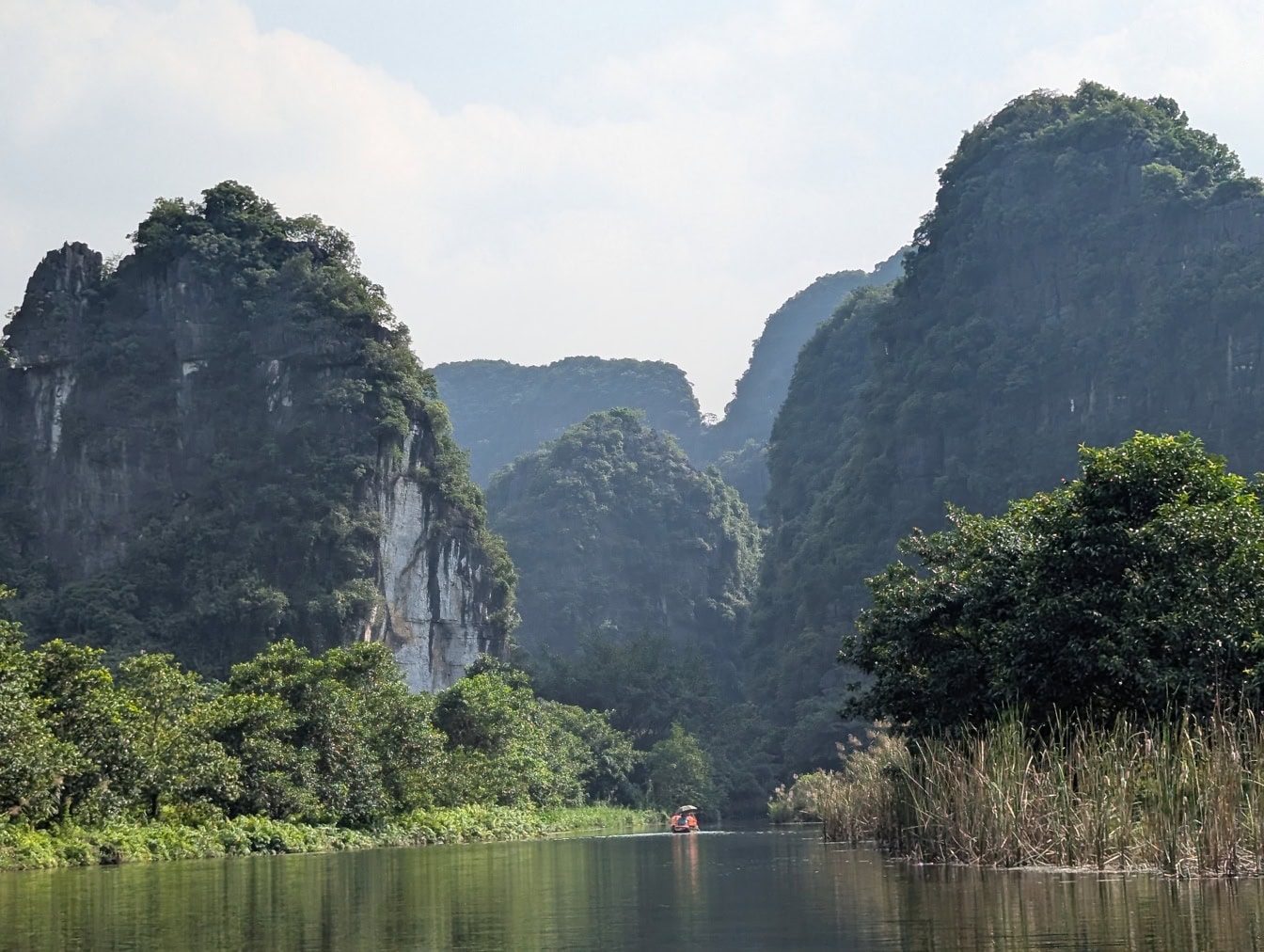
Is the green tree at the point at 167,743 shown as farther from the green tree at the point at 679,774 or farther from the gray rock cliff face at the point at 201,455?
the green tree at the point at 679,774

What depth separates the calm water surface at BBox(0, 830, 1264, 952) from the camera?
33.6 ft

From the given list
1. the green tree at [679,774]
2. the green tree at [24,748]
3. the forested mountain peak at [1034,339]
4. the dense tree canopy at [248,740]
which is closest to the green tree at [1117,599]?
the green tree at [24,748]

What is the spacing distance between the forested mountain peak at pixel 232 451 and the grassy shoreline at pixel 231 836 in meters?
20.4

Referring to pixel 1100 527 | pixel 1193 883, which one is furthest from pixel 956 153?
pixel 1193 883

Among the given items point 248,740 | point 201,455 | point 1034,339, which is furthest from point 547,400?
point 248,740

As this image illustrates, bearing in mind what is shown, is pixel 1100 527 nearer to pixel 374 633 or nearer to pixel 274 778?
pixel 274 778

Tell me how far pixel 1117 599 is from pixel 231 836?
19019 millimetres

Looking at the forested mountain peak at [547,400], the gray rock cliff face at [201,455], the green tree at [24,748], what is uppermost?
the forested mountain peak at [547,400]

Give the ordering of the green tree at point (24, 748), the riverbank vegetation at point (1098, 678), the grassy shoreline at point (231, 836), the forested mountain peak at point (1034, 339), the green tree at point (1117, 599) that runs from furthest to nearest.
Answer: the forested mountain peak at point (1034, 339)
the grassy shoreline at point (231, 836)
the green tree at point (24, 748)
the green tree at point (1117, 599)
the riverbank vegetation at point (1098, 678)

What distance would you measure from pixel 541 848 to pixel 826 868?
A: 13277 mm

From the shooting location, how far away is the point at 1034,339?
257 feet

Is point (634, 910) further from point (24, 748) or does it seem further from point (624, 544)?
point (624, 544)

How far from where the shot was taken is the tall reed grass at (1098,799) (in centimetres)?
1306

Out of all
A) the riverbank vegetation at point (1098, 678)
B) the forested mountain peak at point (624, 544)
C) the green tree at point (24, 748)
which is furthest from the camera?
the forested mountain peak at point (624, 544)
